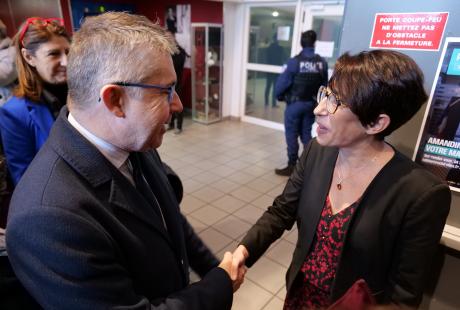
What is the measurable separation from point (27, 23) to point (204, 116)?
4788 millimetres

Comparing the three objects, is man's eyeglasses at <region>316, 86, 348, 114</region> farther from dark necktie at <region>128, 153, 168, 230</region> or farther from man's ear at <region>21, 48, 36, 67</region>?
man's ear at <region>21, 48, 36, 67</region>

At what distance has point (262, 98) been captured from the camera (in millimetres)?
6559

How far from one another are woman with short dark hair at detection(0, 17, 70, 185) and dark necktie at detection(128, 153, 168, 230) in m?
0.85

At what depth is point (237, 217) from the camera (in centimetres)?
303

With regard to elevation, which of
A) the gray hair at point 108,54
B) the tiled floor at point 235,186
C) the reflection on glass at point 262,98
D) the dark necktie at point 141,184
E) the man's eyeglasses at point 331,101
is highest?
the gray hair at point 108,54

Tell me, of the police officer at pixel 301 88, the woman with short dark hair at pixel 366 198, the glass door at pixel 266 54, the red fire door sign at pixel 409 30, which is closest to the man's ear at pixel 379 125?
the woman with short dark hair at pixel 366 198

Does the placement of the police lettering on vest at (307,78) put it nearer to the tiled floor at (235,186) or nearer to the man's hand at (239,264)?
the tiled floor at (235,186)

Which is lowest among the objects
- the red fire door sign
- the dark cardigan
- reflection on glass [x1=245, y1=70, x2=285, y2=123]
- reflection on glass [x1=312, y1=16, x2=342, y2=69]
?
reflection on glass [x1=245, y1=70, x2=285, y2=123]

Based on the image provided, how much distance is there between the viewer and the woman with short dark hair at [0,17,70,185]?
1.45 metres

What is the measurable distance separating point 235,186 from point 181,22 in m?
4.13

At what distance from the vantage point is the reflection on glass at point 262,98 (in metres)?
6.09

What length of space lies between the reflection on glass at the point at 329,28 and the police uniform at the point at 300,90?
1296 mm

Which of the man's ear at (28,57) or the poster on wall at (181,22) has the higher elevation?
the poster on wall at (181,22)

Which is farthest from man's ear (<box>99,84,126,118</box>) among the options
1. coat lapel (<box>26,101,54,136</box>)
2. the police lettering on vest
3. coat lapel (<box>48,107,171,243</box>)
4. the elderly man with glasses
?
the police lettering on vest
